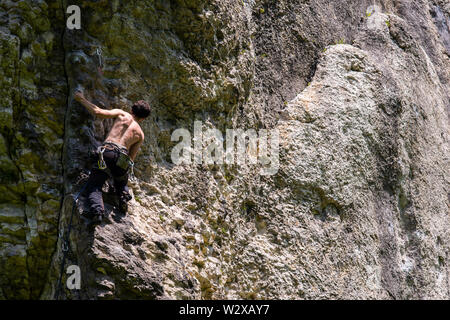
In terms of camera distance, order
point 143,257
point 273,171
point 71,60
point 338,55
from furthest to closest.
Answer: point 338,55 < point 273,171 < point 71,60 < point 143,257

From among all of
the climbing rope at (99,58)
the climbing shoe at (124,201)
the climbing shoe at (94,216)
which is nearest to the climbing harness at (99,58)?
the climbing rope at (99,58)

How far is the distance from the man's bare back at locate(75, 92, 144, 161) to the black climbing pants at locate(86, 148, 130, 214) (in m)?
0.21

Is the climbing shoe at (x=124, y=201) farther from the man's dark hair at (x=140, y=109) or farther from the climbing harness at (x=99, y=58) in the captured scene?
the climbing harness at (x=99, y=58)

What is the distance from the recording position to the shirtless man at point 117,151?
6.12 m

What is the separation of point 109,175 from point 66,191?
54 centimetres

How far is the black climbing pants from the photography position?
601cm

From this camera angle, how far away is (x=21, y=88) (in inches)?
262

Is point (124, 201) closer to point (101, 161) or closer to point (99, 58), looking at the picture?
point (101, 161)

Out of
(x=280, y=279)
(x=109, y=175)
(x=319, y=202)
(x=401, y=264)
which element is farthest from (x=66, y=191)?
(x=401, y=264)

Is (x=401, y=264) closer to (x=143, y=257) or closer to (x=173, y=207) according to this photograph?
(x=173, y=207)

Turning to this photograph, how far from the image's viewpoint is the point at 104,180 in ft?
20.4

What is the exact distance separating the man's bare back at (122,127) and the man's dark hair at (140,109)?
79 mm

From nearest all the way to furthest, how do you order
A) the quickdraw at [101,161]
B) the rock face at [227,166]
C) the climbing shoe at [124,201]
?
1. the quickdraw at [101,161]
2. the climbing shoe at [124,201]
3. the rock face at [227,166]

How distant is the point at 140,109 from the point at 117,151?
2.15 ft
